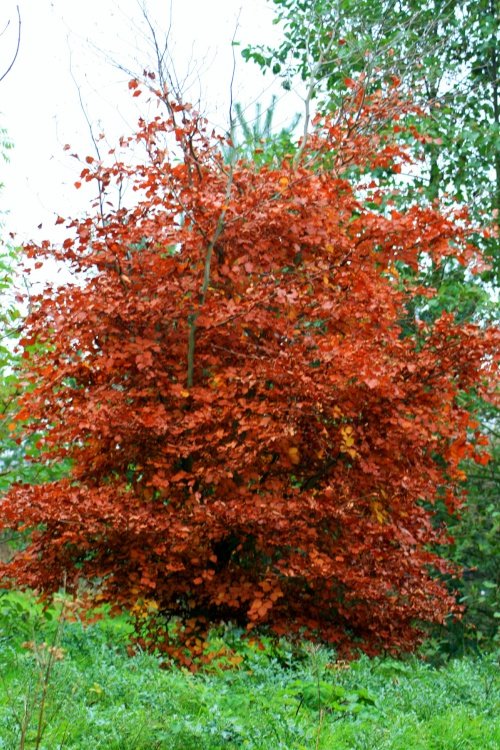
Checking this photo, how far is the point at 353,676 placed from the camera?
4.94 meters

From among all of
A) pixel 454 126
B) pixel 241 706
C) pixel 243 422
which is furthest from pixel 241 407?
pixel 454 126

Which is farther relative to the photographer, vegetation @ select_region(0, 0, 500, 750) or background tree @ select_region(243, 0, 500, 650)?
background tree @ select_region(243, 0, 500, 650)

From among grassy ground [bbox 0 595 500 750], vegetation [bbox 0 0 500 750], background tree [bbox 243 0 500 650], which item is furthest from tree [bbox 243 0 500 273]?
grassy ground [bbox 0 595 500 750]

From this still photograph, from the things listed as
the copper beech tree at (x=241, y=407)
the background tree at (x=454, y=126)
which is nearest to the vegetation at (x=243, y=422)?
the copper beech tree at (x=241, y=407)

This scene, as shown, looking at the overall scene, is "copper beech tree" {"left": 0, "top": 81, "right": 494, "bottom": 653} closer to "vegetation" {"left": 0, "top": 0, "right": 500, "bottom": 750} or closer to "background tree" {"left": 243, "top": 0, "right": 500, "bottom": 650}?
"vegetation" {"left": 0, "top": 0, "right": 500, "bottom": 750}

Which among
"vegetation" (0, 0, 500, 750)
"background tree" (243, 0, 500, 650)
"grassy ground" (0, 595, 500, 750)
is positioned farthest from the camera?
"background tree" (243, 0, 500, 650)

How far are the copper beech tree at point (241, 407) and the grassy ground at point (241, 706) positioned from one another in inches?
22.9

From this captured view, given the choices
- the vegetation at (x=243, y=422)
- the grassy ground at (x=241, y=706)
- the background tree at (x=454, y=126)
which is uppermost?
the background tree at (x=454, y=126)

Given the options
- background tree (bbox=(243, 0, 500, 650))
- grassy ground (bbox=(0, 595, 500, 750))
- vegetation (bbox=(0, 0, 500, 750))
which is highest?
background tree (bbox=(243, 0, 500, 650))

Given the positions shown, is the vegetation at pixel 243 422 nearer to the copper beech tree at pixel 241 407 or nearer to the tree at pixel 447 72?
the copper beech tree at pixel 241 407

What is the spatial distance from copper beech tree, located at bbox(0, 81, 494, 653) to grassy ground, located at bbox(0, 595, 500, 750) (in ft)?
1.91

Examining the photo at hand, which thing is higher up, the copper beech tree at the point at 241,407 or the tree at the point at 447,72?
the tree at the point at 447,72

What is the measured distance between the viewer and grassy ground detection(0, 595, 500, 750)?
3.52m

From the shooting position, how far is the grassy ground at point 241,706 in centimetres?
352
